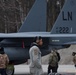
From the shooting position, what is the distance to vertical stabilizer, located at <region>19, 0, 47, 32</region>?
2189cm

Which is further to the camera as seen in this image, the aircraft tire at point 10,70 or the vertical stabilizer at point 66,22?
the vertical stabilizer at point 66,22

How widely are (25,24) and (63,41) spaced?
274 centimetres

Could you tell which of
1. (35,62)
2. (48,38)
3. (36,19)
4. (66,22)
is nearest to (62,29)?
(66,22)

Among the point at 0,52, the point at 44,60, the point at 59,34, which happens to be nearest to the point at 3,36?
the point at 59,34

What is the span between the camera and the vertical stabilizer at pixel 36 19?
21891 mm

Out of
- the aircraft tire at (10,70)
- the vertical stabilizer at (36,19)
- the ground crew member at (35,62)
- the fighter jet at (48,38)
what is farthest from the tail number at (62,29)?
the ground crew member at (35,62)

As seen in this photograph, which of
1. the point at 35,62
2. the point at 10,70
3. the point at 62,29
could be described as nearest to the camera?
the point at 35,62

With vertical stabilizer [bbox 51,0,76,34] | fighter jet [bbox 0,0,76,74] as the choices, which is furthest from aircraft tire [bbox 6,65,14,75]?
vertical stabilizer [bbox 51,0,76,34]

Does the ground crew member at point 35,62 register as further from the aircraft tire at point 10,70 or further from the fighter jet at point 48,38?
the fighter jet at point 48,38

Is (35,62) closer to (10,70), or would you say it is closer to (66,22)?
(10,70)

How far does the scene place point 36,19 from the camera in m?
21.9

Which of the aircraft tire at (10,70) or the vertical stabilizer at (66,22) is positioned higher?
the vertical stabilizer at (66,22)

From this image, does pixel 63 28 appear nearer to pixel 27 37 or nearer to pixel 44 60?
pixel 27 37

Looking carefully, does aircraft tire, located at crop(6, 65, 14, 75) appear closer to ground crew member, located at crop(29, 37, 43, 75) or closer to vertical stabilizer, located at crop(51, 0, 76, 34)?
vertical stabilizer, located at crop(51, 0, 76, 34)
